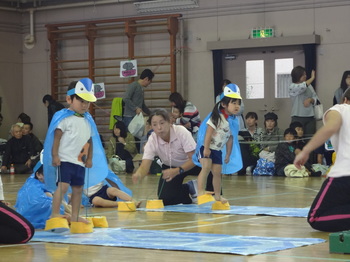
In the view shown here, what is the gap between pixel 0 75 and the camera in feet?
54.6

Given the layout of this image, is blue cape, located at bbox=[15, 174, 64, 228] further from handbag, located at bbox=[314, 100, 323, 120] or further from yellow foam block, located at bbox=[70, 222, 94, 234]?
handbag, located at bbox=[314, 100, 323, 120]

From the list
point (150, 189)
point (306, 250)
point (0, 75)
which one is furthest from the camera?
point (0, 75)

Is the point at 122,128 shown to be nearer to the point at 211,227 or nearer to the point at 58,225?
the point at 211,227

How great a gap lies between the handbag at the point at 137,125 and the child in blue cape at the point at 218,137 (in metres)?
5.81

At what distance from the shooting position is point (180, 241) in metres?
4.63

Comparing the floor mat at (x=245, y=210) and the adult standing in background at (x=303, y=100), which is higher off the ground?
the adult standing in background at (x=303, y=100)

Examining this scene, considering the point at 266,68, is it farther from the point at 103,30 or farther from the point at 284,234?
the point at 284,234

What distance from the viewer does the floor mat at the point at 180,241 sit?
4.30 m

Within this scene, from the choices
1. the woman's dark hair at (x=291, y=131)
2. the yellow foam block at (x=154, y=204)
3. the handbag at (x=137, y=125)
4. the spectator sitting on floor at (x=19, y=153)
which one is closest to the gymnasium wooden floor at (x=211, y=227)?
the yellow foam block at (x=154, y=204)

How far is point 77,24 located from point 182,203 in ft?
29.9

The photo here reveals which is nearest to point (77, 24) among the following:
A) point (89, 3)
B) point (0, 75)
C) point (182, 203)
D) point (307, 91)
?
point (89, 3)

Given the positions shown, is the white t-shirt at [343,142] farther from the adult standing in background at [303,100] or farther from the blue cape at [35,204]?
the adult standing in background at [303,100]

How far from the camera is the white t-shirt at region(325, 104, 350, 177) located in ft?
16.1

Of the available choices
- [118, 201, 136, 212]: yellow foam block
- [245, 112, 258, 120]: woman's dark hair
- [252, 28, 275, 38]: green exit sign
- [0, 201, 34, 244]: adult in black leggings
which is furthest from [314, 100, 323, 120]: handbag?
[0, 201, 34, 244]: adult in black leggings
